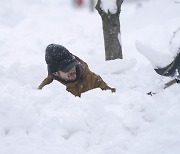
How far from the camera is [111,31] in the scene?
628 centimetres

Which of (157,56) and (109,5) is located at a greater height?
(109,5)

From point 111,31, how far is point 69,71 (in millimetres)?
1506

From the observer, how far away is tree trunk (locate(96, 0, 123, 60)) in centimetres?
619

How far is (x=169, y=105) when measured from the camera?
4.17 m

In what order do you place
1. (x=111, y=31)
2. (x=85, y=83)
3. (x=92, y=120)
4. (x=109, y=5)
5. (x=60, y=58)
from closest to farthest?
(x=92, y=120)
(x=60, y=58)
(x=85, y=83)
(x=109, y=5)
(x=111, y=31)

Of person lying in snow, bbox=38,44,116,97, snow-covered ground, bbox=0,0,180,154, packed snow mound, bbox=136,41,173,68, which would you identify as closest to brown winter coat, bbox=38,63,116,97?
person lying in snow, bbox=38,44,116,97

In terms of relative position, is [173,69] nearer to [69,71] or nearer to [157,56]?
[157,56]

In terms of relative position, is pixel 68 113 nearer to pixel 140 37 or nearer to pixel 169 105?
pixel 169 105

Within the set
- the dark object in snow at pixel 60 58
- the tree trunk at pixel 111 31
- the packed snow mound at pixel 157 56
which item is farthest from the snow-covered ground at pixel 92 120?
the tree trunk at pixel 111 31

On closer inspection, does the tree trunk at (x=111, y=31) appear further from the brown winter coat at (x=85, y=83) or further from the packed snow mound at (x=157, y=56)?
the brown winter coat at (x=85, y=83)

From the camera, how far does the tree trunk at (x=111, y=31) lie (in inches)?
244

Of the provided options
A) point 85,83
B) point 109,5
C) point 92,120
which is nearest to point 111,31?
point 109,5

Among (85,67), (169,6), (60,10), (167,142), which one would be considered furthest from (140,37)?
(60,10)

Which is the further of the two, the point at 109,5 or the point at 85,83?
the point at 109,5
